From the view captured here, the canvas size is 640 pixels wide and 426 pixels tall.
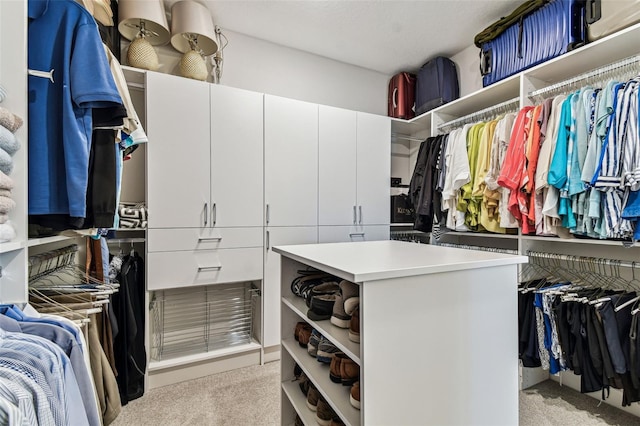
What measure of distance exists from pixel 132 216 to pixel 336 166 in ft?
5.23

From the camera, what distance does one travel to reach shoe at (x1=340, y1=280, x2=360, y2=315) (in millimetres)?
1060

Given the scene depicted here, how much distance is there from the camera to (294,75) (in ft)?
9.57

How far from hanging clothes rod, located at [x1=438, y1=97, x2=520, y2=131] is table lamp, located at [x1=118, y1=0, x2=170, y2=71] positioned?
2397 millimetres

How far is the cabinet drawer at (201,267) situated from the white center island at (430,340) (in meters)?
1.29

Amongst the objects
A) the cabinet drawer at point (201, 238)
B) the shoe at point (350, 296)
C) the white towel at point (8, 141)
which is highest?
the white towel at point (8, 141)

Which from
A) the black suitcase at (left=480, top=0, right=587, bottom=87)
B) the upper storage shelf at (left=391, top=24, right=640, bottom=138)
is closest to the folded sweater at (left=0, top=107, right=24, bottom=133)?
the upper storage shelf at (left=391, top=24, right=640, bottom=138)

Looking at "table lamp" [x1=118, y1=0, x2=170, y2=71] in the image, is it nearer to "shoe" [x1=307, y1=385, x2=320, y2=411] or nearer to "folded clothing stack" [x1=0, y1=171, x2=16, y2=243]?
"folded clothing stack" [x1=0, y1=171, x2=16, y2=243]

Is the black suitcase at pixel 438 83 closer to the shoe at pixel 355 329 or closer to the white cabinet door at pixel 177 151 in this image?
the white cabinet door at pixel 177 151

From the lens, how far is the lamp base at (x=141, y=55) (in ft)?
6.91

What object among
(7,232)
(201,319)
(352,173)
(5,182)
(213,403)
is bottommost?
(213,403)

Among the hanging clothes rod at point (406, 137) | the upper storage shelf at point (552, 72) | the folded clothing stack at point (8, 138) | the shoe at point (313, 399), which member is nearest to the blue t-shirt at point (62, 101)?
the folded clothing stack at point (8, 138)

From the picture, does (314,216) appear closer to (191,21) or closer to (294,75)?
(294,75)

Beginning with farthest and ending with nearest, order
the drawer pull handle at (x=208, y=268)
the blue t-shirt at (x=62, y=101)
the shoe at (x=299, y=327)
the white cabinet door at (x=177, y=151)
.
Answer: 1. the drawer pull handle at (x=208, y=268)
2. the white cabinet door at (x=177, y=151)
3. the shoe at (x=299, y=327)
4. the blue t-shirt at (x=62, y=101)

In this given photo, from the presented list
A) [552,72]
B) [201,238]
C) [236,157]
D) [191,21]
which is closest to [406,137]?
[552,72]
